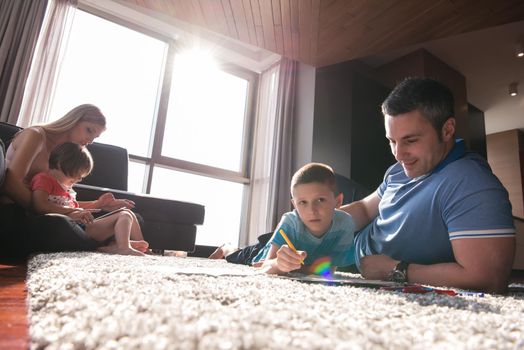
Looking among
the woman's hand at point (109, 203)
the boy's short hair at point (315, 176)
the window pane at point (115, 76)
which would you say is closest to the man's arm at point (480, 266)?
the boy's short hair at point (315, 176)

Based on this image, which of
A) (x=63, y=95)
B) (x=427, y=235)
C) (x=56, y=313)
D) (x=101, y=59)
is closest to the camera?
(x=56, y=313)

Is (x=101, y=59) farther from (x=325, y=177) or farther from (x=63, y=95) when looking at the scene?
(x=325, y=177)

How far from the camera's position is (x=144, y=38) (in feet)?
11.8

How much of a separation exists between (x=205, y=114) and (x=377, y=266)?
3439 millimetres

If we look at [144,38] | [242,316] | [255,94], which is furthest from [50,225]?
[255,94]

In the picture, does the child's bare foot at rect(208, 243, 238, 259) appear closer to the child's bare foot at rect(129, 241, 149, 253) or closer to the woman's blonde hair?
the child's bare foot at rect(129, 241, 149, 253)

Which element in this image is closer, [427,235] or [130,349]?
[130,349]

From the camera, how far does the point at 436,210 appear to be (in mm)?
903

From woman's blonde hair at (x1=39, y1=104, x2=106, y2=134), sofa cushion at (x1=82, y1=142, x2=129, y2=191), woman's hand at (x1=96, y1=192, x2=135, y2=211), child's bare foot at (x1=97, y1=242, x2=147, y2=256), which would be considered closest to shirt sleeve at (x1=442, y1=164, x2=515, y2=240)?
child's bare foot at (x1=97, y1=242, x2=147, y2=256)

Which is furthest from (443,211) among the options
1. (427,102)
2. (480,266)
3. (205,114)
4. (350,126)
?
(205,114)

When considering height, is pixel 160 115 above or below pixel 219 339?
above

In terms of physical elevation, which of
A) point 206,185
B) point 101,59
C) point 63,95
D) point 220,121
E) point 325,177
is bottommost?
point 325,177

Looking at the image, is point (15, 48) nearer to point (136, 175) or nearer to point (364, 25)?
point (136, 175)

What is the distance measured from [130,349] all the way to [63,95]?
344 cm
